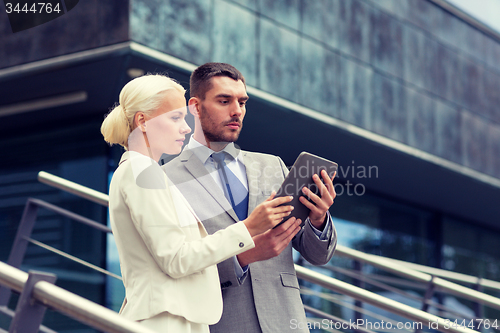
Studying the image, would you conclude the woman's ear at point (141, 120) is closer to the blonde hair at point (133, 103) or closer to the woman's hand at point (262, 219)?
the blonde hair at point (133, 103)

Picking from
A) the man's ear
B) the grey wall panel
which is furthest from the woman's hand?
the grey wall panel

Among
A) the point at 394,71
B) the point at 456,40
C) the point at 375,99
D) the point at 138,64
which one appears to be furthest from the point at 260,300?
the point at 456,40

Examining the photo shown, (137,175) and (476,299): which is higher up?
(137,175)

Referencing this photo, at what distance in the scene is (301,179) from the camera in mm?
2121

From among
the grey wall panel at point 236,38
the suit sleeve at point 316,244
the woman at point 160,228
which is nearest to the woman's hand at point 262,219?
the woman at point 160,228

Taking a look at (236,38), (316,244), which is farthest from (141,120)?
(236,38)

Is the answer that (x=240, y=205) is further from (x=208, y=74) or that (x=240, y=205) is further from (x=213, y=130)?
(x=208, y=74)

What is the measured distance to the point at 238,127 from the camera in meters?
2.39

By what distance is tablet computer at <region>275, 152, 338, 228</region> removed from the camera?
209 centimetres

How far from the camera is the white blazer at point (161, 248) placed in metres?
1.83

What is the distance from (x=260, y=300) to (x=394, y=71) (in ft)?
27.3

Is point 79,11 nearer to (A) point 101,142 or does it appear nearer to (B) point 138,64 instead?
(B) point 138,64

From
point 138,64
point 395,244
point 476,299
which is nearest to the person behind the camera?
point 476,299

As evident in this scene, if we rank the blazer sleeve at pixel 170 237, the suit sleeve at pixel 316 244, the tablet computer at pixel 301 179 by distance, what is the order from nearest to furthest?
the blazer sleeve at pixel 170 237
the tablet computer at pixel 301 179
the suit sleeve at pixel 316 244
